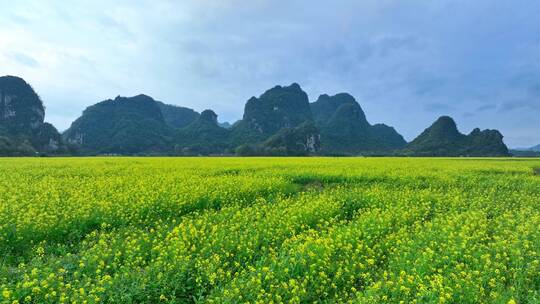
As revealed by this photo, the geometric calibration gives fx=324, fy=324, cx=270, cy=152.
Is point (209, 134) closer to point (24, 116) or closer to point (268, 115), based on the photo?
point (268, 115)

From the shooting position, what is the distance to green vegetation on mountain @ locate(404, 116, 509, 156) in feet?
333

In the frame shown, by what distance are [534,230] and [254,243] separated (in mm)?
6300

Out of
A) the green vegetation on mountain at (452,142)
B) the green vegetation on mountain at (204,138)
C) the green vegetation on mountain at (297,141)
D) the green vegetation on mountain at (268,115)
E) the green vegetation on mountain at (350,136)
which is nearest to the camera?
the green vegetation on mountain at (452,142)

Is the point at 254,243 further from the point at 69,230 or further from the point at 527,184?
the point at 527,184

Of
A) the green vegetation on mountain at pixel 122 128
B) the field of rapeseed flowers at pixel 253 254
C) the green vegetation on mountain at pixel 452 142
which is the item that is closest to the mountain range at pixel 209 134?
the green vegetation on mountain at pixel 452 142

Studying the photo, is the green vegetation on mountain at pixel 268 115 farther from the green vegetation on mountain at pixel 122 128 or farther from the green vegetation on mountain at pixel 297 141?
the green vegetation on mountain at pixel 122 128

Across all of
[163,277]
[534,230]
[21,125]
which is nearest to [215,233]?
[163,277]

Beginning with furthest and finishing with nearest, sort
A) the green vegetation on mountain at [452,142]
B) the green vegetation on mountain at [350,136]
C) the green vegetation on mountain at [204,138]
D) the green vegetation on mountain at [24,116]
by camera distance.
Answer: the green vegetation on mountain at [350,136]
the green vegetation on mountain at [204,138]
the green vegetation on mountain at [452,142]
the green vegetation on mountain at [24,116]

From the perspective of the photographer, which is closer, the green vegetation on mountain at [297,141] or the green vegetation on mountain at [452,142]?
the green vegetation on mountain at [452,142]

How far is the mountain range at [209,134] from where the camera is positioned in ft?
334

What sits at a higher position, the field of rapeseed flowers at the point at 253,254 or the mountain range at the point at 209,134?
the mountain range at the point at 209,134

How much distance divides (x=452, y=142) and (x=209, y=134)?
331 ft

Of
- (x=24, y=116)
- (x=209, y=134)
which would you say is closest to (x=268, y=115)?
(x=209, y=134)

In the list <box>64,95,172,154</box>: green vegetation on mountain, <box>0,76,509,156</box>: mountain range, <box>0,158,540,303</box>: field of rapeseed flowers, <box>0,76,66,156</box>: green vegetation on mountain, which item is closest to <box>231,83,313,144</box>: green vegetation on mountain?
<box>0,76,509,156</box>: mountain range
